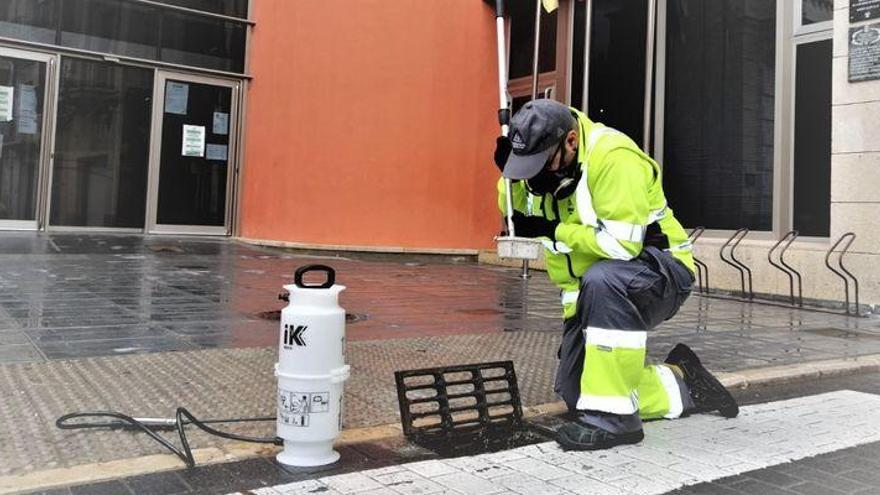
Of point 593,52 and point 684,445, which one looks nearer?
point 684,445

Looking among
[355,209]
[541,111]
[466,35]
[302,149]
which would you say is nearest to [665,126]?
[466,35]

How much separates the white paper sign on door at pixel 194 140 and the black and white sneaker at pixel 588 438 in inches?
504

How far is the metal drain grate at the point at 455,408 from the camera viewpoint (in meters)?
3.90

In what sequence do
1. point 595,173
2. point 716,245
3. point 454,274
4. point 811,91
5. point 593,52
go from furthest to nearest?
point 593,52, point 454,274, point 716,245, point 811,91, point 595,173

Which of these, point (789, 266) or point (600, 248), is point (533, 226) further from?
point (789, 266)

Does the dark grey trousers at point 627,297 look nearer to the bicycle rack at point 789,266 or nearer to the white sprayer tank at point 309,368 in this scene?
the white sprayer tank at point 309,368

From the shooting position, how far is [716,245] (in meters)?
11.3

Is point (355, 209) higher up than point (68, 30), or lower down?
lower down

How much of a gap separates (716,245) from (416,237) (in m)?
5.55

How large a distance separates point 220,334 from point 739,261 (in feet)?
26.2

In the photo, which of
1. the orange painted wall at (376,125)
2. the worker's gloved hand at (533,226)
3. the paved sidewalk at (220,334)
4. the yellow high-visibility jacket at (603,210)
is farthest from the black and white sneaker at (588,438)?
the orange painted wall at (376,125)

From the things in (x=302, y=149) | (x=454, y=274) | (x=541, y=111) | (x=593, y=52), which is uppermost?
(x=593, y=52)

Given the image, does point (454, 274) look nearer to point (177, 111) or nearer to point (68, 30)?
point (177, 111)

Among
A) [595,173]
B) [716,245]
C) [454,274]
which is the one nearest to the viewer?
[595,173]
